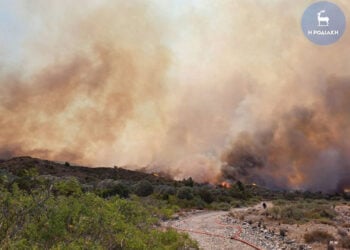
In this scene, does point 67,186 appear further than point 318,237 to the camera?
No

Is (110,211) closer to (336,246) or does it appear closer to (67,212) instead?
(67,212)

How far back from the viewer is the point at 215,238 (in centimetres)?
2781

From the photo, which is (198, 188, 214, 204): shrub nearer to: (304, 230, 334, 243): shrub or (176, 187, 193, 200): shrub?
(176, 187, 193, 200): shrub

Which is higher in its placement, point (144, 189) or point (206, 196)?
point (144, 189)

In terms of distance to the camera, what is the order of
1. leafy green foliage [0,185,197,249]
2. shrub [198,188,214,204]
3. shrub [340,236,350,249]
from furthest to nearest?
1. shrub [198,188,214,204]
2. shrub [340,236,350,249]
3. leafy green foliage [0,185,197,249]

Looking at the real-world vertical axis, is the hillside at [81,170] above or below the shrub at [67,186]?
above

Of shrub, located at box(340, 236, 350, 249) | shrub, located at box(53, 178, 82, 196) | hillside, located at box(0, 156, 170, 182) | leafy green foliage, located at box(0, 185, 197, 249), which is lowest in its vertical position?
shrub, located at box(340, 236, 350, 249)

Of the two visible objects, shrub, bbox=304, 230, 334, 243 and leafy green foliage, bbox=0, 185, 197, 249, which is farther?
shrub, bbox=304, 230, 334, 243

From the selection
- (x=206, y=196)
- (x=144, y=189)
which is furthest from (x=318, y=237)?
(x=206, y=196)

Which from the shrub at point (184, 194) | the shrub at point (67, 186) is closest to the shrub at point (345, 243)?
the shrub at point (67, 186)

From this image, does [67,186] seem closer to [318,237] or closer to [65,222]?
[65,222]

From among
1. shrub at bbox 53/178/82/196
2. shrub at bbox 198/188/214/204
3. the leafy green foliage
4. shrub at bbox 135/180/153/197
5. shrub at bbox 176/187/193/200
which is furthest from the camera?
shrub at bbox 198/188/214/204

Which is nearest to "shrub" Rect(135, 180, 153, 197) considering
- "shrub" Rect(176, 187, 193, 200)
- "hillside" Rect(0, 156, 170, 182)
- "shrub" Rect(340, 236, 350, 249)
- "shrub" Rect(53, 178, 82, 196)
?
"shrub" Rect(176, 187, 193, 200)

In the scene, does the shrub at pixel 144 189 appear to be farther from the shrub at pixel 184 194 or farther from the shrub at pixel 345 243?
the shrub at pixel 345 243
